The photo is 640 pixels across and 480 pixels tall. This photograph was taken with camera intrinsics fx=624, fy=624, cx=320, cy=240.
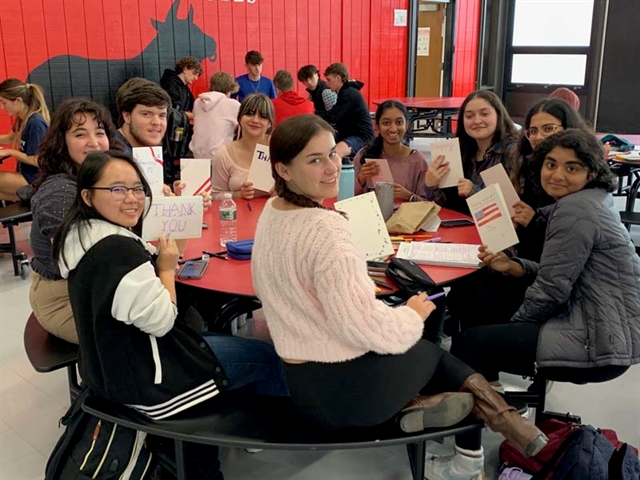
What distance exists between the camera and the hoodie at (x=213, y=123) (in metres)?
5.17

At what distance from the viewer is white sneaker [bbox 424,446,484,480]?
2.01m

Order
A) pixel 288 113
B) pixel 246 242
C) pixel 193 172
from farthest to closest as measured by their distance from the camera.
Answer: pixel 288 113, pixel 193 172, pixel 246 242

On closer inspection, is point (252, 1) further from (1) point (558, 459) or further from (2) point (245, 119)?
(1) point (558, 459)

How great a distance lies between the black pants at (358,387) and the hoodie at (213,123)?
147 inches

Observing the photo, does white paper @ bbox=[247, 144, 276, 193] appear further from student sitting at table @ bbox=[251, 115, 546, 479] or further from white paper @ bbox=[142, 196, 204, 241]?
student sitting at table @ bbox=[251, 115, 546, 479]

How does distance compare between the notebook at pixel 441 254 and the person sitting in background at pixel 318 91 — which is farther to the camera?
the person sitting in background at pixel 318 91

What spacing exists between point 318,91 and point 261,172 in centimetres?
393

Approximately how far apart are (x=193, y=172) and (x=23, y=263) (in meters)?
2.25

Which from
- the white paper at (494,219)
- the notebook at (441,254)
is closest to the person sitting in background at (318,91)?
the notebook at (441,254)

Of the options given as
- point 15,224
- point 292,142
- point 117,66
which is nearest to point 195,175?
point 292,142

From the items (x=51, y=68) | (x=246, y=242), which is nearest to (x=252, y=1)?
(x=51, y=68)

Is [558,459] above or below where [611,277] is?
below

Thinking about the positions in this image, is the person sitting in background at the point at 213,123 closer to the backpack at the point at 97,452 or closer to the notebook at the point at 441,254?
the notebook at the point at 441,254

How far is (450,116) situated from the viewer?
859cm
